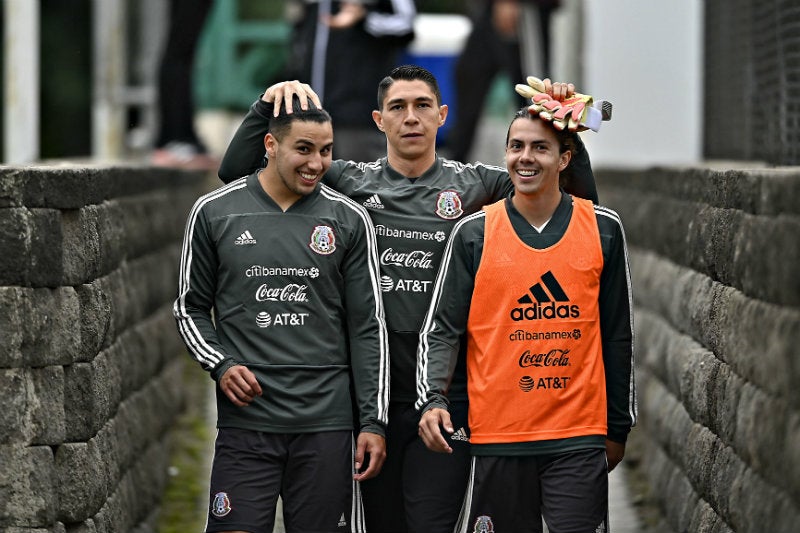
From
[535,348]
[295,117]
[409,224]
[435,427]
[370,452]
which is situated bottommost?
[370,452]

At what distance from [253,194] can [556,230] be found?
3.73 feet

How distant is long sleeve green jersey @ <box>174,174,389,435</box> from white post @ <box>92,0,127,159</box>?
10.3 m

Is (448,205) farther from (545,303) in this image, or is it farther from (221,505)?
(221,505)

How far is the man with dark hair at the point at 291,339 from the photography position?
20.7ft

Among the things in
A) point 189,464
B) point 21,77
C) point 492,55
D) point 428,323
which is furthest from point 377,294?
point 492,55

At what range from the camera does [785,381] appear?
5266 mm

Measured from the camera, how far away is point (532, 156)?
6.30 metres

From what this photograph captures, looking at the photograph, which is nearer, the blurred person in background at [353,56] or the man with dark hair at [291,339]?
the man with dark hair at [291,339]

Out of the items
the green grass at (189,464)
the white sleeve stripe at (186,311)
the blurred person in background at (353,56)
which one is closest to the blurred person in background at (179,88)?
the blurred person in background at (353,56)

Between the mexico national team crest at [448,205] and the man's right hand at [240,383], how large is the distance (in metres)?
1.01

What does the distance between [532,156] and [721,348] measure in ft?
3.72

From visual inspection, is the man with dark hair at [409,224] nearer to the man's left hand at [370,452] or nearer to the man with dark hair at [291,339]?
the man with dark hair at [291,339]

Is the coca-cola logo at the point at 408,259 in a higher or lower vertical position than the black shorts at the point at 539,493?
higher

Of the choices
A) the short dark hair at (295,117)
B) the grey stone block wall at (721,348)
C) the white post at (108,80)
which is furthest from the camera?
the white post at (108,80)
